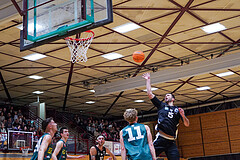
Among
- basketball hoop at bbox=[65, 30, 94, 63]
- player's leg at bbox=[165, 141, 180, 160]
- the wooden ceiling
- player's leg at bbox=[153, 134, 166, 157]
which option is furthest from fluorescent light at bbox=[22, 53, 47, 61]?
player's leg at bbox=[165, 141, 180, 160]

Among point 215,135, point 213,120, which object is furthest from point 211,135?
point 213,120

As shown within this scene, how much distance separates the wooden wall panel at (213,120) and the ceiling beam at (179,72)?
1286cm

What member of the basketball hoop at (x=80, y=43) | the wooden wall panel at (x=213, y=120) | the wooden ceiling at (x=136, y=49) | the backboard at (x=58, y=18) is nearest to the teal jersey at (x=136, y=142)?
the backboard at (x=58, y=18)

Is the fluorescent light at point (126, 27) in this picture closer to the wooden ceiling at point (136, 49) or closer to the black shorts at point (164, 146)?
the wooden ceiling at point (136, 49)

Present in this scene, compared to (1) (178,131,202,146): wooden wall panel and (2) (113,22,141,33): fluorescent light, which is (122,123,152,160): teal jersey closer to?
(2) (113,22,141,33): fluorescent light

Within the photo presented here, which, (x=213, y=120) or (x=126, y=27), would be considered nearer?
(x=126, y=27)

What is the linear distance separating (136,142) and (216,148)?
2480cm

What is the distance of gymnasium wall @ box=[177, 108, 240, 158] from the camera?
94.7ft

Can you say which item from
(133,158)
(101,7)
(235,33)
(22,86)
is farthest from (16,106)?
(133,158)

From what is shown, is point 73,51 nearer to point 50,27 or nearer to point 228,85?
point 50,27

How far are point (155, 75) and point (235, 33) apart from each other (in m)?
5.12

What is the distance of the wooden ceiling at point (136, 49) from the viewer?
13.5 meters

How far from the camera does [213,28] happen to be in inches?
599

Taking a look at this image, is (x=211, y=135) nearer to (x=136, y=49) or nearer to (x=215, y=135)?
(x=215, y=135)
